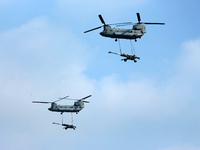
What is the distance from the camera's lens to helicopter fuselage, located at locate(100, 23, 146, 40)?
342ft

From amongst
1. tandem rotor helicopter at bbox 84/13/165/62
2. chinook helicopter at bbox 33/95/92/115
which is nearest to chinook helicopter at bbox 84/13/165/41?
tandem rotor helicopter at bbox 84/13/165/62

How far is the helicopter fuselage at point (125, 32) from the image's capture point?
104 m

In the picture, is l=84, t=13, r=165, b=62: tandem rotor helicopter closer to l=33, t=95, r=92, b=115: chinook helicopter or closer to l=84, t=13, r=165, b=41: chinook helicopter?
l=84, t=13, r=165, b=41: chinook helicopter

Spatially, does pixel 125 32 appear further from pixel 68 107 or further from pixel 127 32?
pixel 68 107

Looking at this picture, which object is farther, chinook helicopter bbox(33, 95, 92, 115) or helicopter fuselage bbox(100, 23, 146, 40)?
chinook helicopter bbox(33, 95, 92, 115)

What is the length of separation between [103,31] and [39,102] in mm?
47127

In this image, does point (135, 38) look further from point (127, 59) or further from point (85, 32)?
point (85, 32)

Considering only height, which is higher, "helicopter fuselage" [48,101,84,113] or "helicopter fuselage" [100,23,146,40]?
"helicopter fuselage" [100,23,146,40]

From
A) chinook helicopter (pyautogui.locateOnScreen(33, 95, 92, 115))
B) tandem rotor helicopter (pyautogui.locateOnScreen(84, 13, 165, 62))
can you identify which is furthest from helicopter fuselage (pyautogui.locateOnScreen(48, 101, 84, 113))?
tandem rotor helicopter (pyautogui.locateOnScreen(84, 13, 165, 62))

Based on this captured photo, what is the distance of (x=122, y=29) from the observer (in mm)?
106562

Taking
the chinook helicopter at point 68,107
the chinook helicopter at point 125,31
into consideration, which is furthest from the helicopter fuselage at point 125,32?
the chinook helicopter at point 68,107

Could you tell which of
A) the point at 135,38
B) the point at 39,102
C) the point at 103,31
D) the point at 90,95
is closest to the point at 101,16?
the point at 103,31

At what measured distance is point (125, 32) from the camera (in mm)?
106625

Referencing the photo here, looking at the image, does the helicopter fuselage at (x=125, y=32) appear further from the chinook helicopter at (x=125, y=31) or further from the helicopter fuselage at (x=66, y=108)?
the helicopter fuselage at (x=66, y=108)
